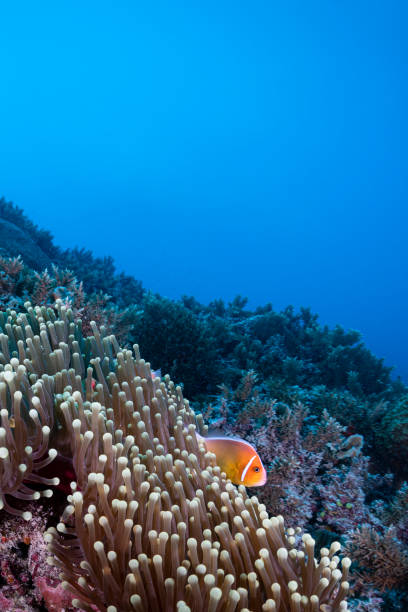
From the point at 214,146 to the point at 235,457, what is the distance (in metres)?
197

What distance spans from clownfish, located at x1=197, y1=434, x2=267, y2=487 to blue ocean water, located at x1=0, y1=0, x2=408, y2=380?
132 meters

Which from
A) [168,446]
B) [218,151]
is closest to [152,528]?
[168,446]

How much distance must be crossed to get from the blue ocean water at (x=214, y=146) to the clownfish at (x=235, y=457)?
13205 cm

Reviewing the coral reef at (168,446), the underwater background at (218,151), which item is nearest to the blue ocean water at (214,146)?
the underwater background at (218,151)

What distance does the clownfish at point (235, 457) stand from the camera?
2.37 m

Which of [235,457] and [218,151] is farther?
[218,151]

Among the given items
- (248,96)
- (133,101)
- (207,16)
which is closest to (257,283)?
(248,96)

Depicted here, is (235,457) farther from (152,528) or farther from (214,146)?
(214,146)

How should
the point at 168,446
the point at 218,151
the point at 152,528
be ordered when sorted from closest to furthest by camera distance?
the point at 152,528, the point at 168,446, the point at 218,151

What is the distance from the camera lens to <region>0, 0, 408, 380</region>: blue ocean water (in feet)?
489

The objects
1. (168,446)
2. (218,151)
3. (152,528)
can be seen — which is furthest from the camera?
(218,151)

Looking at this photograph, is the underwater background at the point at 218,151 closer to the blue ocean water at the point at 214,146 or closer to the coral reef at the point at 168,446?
the blue ocean water at the point at 214,146

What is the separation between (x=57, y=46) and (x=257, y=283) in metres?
141

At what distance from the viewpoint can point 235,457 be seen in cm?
237
